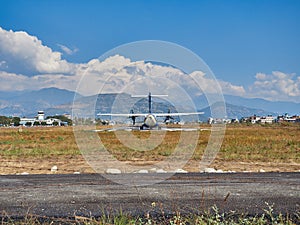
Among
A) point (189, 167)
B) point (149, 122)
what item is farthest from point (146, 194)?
point (149, 122)

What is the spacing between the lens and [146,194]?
9359 millimetres

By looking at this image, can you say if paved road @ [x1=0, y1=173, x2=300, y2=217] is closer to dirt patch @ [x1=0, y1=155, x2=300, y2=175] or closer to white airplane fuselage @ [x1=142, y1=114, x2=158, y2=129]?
dirt patch @ [x1=0, y1=155, x2=300, y2=175]

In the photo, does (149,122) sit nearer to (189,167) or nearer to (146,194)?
(189,167)

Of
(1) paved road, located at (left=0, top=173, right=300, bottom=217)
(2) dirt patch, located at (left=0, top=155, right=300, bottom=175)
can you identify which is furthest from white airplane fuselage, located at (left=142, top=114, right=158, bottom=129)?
(1) paved road, located at (left=0, top=173, right=300, bottom=217)

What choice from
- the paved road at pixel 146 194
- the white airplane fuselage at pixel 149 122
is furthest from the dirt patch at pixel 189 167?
the white airplane fuselage at pixel 149 122

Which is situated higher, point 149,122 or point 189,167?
point 149,122

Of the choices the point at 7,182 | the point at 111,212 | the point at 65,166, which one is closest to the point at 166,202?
the point at 111,212

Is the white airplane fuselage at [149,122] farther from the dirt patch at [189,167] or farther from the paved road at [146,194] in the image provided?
the paved road at [146,194]

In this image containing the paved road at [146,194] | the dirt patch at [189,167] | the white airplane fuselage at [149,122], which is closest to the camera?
the paved road at [146,194]

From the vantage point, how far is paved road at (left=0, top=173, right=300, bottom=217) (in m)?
7.71

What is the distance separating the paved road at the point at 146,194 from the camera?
7707 millimetres

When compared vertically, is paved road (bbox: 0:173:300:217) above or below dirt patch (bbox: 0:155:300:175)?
above

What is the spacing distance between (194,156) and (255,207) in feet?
44.5

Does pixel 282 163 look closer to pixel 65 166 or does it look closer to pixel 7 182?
pixel 65 166
